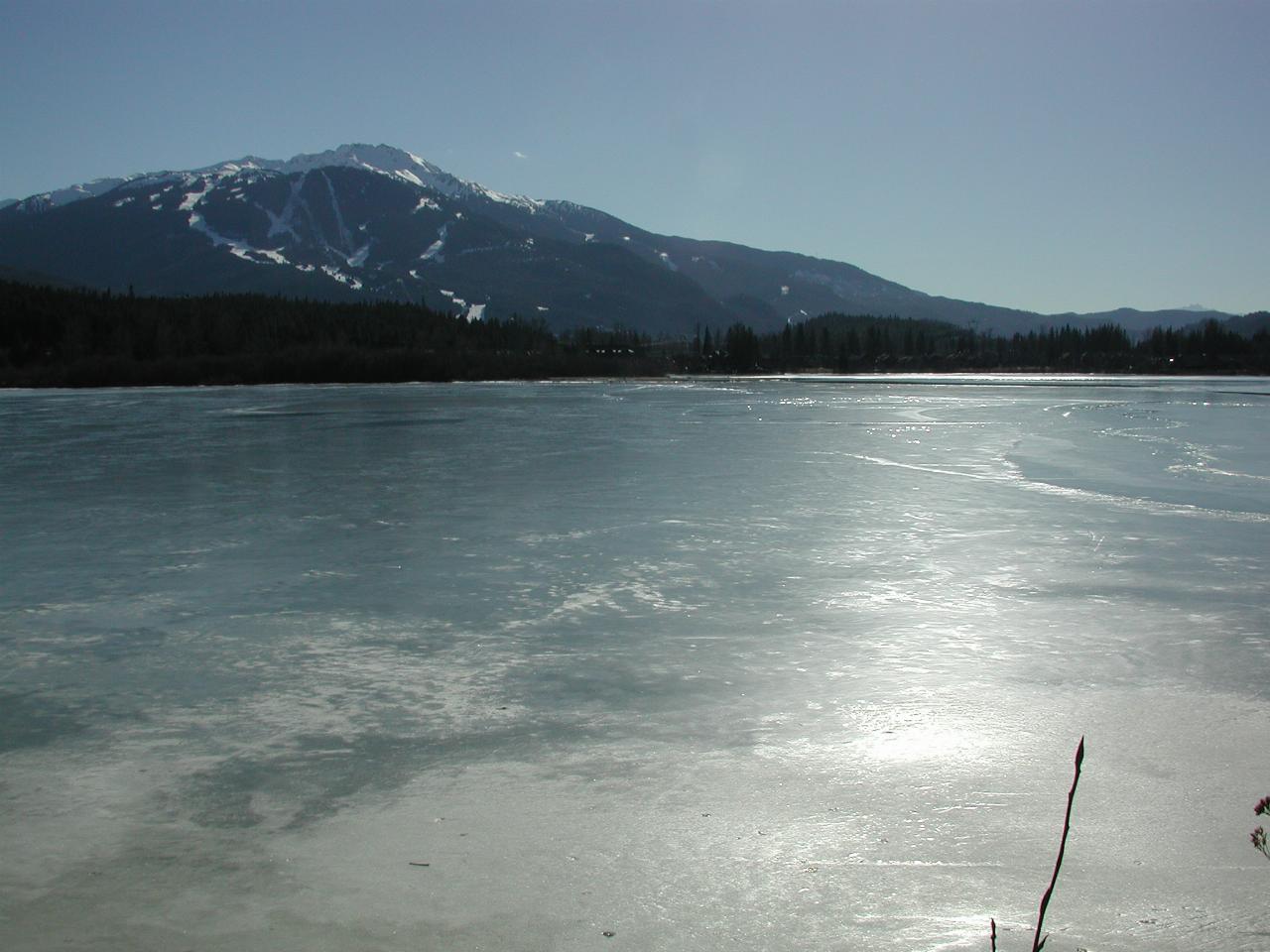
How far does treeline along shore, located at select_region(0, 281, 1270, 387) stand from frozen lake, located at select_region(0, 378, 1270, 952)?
245ft

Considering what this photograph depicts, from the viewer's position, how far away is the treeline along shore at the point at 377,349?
83.2m

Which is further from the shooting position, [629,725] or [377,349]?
[377,349]

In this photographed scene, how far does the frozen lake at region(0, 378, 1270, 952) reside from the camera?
3.34 meters

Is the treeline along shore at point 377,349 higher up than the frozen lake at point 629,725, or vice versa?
the treeline along shore at point 377,349

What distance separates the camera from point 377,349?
101625mm

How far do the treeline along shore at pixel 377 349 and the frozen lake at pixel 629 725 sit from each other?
74553 millimetres

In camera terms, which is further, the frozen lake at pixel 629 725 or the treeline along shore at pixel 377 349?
the treeline along shore at pixel 377 349

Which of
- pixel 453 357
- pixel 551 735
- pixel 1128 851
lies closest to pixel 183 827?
pixel 551 735

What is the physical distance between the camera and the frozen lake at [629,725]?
132 inches

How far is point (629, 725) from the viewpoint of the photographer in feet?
16.8

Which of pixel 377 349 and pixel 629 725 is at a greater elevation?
pixel 377 349

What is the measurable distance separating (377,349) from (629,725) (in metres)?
101

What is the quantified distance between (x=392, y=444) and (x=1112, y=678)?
17933 mm

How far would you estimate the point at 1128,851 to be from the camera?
12.1ft
